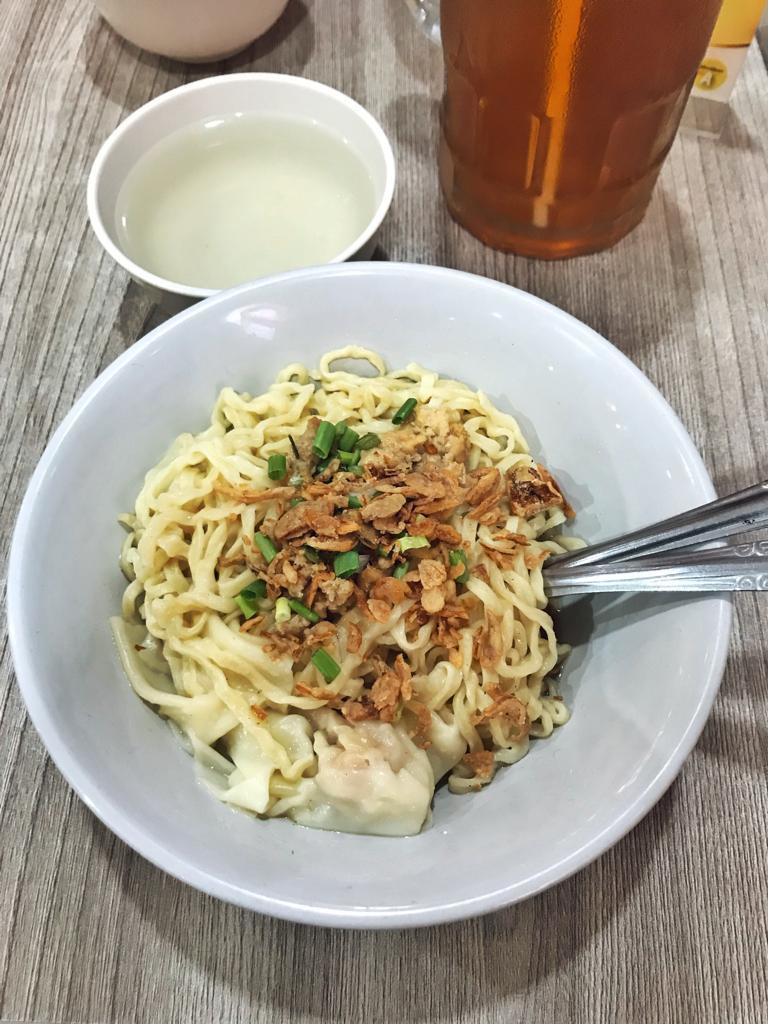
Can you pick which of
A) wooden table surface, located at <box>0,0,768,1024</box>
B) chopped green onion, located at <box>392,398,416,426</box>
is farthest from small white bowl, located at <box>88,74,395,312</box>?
chopped green onion, located at <box>392,398,416,426</box>

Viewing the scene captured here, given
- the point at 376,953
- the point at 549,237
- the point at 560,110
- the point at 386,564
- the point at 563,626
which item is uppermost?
the point at 560,110

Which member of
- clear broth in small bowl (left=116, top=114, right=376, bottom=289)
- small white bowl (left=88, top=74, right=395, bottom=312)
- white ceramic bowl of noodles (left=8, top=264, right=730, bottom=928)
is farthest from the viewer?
clear broth in small bowl (left=116, top=114, right=376, bottom=289)

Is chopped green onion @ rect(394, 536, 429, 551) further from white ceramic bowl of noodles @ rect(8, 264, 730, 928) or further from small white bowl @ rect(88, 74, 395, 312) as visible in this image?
small white bowl @ rect(88, 74, 395, 312)

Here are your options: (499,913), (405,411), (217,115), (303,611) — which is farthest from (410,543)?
(217,115)

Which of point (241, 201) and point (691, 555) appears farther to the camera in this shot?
point (241, 201)

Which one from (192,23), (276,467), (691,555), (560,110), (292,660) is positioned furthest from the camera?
(192,23)

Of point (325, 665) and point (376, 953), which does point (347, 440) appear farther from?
point (376, 953)

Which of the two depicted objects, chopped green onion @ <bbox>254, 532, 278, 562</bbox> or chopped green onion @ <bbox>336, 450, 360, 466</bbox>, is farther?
chopped green onion @ <bbox>336, 450, 360, 466</bbox>

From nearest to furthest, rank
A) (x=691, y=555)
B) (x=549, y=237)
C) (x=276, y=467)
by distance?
(x=691, y=555) → (x=276, y=467) → (x=549, y=237)
